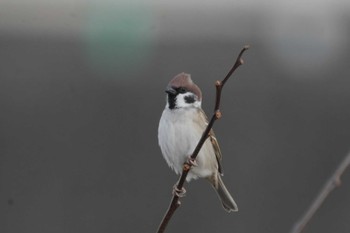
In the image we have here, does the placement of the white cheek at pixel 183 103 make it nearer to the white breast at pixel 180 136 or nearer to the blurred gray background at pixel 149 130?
the white breast at pixel 180 136

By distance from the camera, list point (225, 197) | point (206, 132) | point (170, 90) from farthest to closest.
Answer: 1. point (225, 197)
2. point (170, 90)
3. point (206, 132)

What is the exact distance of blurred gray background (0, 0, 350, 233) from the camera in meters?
4.70

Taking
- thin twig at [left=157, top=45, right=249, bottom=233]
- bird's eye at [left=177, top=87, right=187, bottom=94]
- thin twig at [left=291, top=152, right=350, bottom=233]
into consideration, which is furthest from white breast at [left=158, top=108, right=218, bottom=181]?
thin twig at [left=291, top=152, right=350, bottom=233]

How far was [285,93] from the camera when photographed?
197 inches

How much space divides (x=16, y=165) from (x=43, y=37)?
920 millimetres

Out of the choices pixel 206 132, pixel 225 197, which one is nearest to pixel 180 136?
pixel 225 197

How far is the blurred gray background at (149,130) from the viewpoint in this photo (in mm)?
4703

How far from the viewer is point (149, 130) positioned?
15.8ft

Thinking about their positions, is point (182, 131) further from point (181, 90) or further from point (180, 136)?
point (181, 90)

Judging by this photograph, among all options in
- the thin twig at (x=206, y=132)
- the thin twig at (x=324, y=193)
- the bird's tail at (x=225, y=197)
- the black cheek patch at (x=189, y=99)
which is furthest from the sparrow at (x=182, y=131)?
the thin twig at (x=324, y=193)

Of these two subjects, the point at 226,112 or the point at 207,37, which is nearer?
the point at 226,112

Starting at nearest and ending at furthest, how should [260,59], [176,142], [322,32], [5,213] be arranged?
1. [176,142]
2. [5,213]
3. [260,59]
4. [322,32]

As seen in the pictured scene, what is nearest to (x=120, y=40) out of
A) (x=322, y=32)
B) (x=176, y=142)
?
(x=322, y=32)

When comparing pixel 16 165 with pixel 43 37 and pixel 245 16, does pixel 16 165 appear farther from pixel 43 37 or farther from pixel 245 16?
pixel 245 16
